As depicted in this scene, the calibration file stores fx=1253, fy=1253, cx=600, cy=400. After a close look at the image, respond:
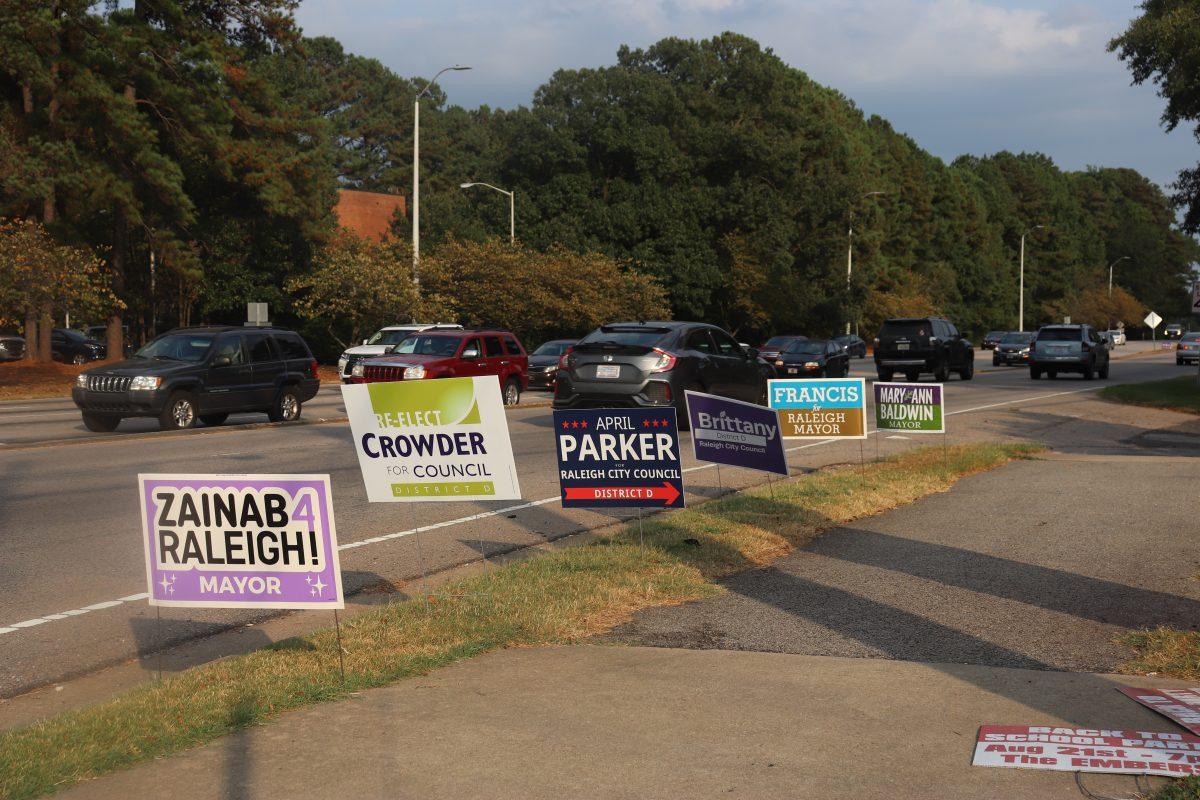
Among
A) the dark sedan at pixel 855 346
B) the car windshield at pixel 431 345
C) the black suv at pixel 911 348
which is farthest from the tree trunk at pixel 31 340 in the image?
the dark sedan at pixel 855 346

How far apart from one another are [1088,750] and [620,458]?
5070mm

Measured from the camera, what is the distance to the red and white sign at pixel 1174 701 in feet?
17.3

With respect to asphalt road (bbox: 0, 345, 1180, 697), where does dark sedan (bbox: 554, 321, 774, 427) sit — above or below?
above

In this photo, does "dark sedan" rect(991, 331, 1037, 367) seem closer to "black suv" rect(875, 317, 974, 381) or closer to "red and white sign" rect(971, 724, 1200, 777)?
"black suv" rect(875, 317, 974, 381)

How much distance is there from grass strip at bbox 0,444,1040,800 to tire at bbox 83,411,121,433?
11.9 meters

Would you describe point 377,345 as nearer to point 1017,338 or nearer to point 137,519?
point 137,519

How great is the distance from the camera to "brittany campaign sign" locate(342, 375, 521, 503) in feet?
26.7

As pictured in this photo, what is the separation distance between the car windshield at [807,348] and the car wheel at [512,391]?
56.9 ft

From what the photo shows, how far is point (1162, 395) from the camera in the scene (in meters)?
30.1

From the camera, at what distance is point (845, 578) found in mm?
8625

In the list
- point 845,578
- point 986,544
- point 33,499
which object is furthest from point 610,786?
point 33,499

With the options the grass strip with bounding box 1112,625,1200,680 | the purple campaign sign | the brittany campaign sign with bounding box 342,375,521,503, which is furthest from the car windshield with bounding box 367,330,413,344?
the grass strip with bounding box 1112,625,1200,680

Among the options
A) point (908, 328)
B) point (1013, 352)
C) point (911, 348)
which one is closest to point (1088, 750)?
point (911, 348)

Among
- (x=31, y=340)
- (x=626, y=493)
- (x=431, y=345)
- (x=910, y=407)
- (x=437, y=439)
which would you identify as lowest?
(x=626, y=493)
